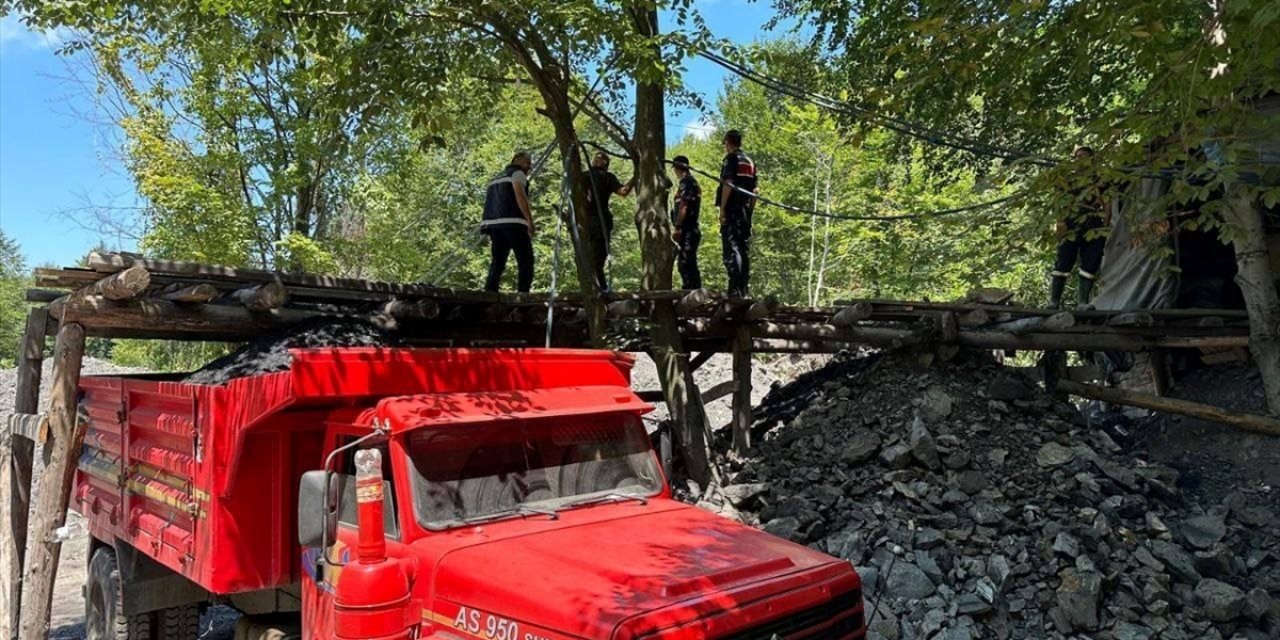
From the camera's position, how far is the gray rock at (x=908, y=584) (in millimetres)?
7191

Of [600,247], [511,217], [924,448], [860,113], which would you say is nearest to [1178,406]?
[924,448]

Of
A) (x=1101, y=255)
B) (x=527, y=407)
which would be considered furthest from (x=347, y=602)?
(x=1101, y=255)

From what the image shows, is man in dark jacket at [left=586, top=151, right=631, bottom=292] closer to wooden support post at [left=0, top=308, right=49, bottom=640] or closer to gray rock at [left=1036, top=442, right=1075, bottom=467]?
gray rock at [left=1036, top=442, right=1075, bottom=467]

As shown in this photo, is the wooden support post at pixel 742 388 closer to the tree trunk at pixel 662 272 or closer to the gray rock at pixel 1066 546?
the tree trunk at pixel 662 272

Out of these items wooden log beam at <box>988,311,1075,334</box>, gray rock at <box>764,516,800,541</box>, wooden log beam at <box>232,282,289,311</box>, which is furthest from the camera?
wooden log beam at <box>988,311,1075,334</box>

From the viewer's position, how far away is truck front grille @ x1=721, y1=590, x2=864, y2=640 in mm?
3389

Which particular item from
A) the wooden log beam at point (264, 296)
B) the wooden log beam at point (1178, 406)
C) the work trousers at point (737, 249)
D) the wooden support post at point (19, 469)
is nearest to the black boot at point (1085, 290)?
the wooden log beam at point (1178, 406)

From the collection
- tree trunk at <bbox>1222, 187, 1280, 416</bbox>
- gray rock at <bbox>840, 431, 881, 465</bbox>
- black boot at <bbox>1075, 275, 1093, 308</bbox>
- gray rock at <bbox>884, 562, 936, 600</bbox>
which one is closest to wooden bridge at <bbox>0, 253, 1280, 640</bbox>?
tree trunk at <bbox>1222, 187, 1280, 416</bbox>

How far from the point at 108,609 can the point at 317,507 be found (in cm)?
406

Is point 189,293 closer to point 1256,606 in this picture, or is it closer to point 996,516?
point 996,516

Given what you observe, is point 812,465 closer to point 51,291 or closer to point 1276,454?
point 1276,454

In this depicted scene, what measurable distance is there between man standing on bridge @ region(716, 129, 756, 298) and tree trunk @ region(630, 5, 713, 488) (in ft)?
2.46

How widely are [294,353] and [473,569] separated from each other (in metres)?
1.54

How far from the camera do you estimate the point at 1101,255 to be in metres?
11.6
